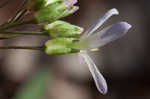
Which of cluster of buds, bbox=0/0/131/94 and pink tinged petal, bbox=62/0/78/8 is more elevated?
pink tinged petal, bbox=62/0/78/8

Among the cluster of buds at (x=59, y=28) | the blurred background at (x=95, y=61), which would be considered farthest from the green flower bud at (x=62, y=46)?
the blurred background at (x=95, y=61)

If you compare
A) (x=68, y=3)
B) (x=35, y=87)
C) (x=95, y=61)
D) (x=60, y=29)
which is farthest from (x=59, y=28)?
(x=95, y=61)

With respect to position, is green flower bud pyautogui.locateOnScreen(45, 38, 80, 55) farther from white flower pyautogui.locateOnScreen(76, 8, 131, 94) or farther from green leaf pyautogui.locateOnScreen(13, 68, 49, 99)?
green leaf pyautogui.locateOnScreen(13, 68, 49, 99)

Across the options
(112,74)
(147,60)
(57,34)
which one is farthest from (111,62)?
(57,34)

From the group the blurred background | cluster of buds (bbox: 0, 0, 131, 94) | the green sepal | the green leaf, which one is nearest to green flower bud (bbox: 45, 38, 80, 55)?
cluster of buds (bbox: 0, 0, 131, 94)

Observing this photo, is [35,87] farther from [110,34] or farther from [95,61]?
[110,34]

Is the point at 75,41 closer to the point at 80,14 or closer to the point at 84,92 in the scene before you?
the point at 84,92

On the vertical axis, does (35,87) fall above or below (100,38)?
below
